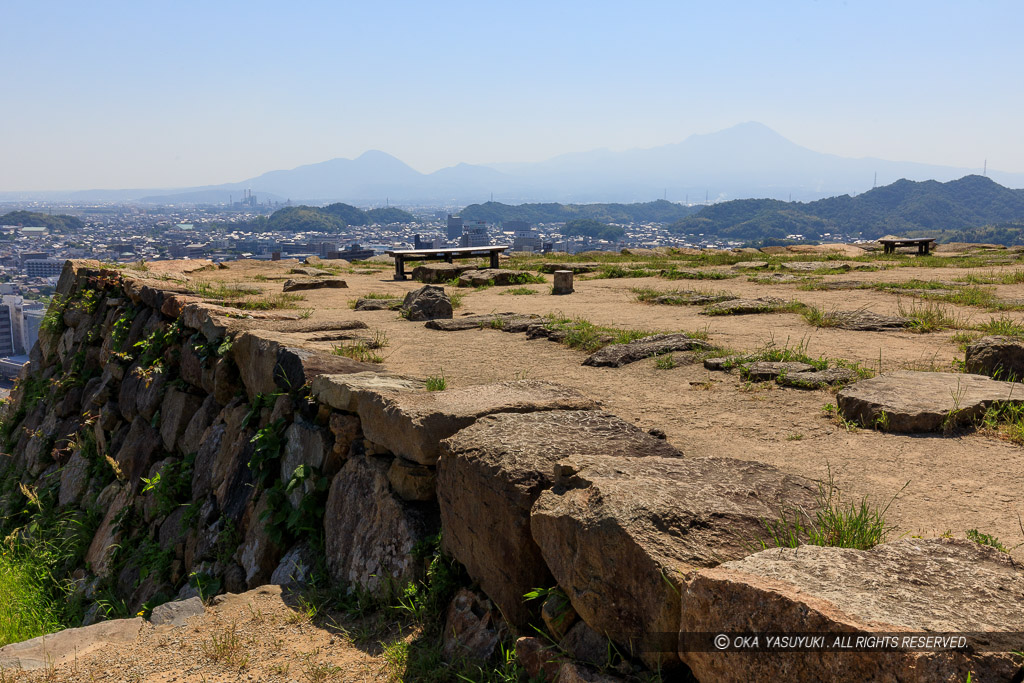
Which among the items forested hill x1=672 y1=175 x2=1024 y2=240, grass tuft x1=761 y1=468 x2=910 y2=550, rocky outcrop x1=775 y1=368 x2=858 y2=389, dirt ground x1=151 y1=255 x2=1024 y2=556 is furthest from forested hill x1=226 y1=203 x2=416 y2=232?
grass tuft x1=761 y1=468 x2=910 y2=550

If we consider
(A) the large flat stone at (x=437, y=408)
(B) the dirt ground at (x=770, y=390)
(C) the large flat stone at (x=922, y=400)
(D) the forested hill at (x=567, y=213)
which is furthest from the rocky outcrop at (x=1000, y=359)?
(D) the forested hill at (x=567, y=213)

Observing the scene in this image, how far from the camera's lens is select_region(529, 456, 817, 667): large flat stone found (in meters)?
2.25

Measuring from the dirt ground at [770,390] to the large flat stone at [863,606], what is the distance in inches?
23.1

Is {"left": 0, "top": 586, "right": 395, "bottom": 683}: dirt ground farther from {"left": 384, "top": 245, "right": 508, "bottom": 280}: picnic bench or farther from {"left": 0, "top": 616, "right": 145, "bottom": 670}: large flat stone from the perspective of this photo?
{"left": 384, "top": 245, "right": 508, "bottom": 280}: picnic bench

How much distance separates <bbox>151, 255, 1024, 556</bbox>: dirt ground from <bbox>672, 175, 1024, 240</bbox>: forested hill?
232 ft

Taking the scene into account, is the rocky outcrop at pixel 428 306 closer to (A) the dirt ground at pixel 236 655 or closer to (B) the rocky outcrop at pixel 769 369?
(B) the rocky outcrop at pixel 769 369

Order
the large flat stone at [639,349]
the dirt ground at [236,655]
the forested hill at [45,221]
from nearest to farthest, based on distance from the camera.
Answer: the dirt ground at [236,655] → the large flat stone at [639,349] → the forested hill at [45,221]

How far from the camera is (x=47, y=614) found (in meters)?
5.91

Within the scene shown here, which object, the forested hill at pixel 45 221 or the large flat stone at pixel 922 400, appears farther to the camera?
the forested hill at pixel 45 221

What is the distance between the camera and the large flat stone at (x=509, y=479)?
298 cm

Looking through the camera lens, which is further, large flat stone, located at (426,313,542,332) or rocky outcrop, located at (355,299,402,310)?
rocky outcrop, located at (355,299,402,310)

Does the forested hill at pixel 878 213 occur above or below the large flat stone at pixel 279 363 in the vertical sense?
above

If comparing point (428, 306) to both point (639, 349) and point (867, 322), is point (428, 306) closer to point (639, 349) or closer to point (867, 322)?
point (639, 349)

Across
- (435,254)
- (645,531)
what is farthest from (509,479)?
(435,254)
